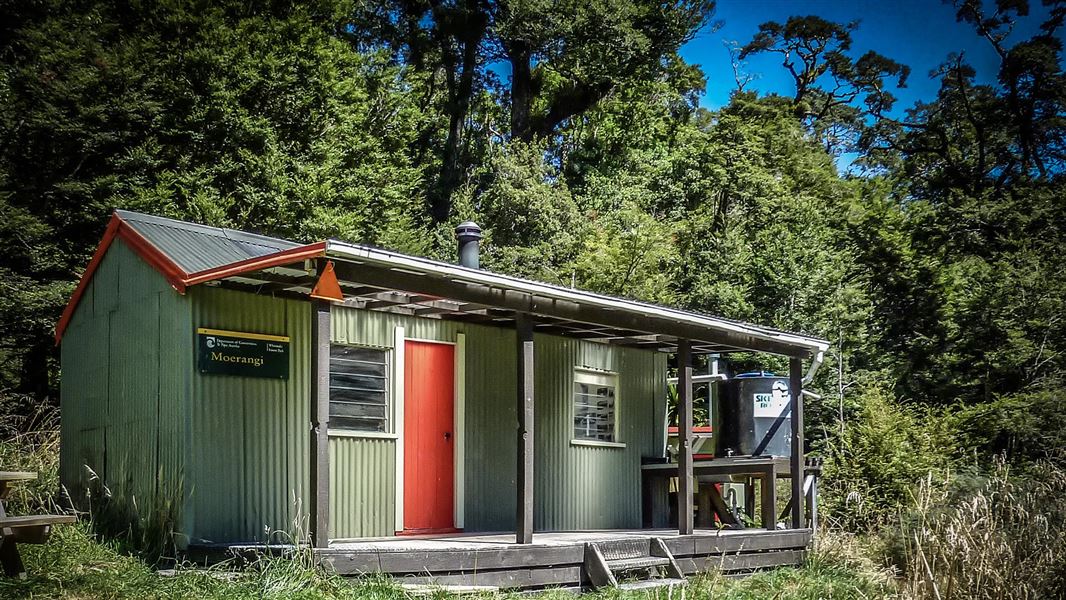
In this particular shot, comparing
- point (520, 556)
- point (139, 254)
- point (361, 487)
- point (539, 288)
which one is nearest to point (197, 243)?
point (139, 254)

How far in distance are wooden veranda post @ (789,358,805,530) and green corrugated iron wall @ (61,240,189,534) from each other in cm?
732

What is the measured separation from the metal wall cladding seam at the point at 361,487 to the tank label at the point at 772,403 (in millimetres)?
5377

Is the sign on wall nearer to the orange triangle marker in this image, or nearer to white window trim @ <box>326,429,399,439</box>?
white window trim @ <box>326,429,399,439</box>

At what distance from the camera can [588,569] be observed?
9.87 m

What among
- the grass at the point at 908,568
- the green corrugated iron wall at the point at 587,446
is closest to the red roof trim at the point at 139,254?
the grass at the point at 908,568

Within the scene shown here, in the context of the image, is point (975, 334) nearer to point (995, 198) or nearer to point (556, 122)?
point (995, 198)

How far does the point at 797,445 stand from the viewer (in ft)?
42.9

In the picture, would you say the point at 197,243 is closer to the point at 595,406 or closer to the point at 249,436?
the point at 249,436

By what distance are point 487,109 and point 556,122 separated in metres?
1.96

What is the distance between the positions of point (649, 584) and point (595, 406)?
3794 millimetres

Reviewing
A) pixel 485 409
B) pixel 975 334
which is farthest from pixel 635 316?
pixel 975 334

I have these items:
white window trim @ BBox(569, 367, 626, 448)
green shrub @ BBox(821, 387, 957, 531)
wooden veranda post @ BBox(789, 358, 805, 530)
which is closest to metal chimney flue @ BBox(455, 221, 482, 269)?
white window trim @ BBox(569, 367, 626, 448)

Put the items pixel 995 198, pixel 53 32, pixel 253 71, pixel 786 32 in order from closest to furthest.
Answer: pixel 53 32 < pixel 253 71 < pixel 995 198 < pixel 786 32

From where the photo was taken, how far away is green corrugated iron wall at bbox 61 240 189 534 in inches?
366
